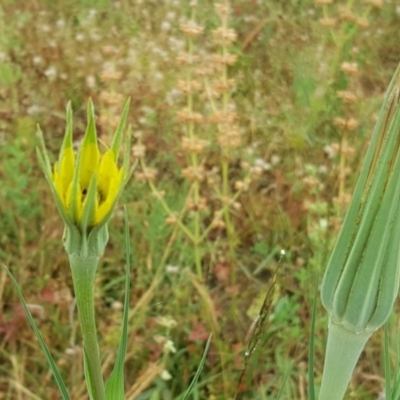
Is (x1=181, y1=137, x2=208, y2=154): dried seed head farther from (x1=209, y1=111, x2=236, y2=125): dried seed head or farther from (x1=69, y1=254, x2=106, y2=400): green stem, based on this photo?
(x1=69, y1=254, x2=106, y2=400): green stem

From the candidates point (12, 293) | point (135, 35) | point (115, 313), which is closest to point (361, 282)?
point (115, 313)

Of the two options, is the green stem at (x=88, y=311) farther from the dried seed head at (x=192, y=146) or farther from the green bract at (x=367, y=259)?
the dried seed head at (x=192, y=146)

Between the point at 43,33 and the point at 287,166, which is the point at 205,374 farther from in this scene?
the point at 43,33

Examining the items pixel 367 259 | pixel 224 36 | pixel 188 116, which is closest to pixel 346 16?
pixel 224 36

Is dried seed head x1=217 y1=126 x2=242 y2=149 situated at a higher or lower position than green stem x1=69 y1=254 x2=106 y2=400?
lower

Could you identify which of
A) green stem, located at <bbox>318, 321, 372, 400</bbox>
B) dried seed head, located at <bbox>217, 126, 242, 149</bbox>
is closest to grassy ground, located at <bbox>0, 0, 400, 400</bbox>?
dried seed head, located at <bbox>217, 126, 242, 149</bbox>

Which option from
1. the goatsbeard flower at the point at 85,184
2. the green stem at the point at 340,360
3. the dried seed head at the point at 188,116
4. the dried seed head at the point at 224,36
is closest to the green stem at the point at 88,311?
the goatsbeard flower at the point at 85,184

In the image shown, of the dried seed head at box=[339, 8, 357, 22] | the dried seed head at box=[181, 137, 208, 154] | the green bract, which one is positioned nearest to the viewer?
the green bract
